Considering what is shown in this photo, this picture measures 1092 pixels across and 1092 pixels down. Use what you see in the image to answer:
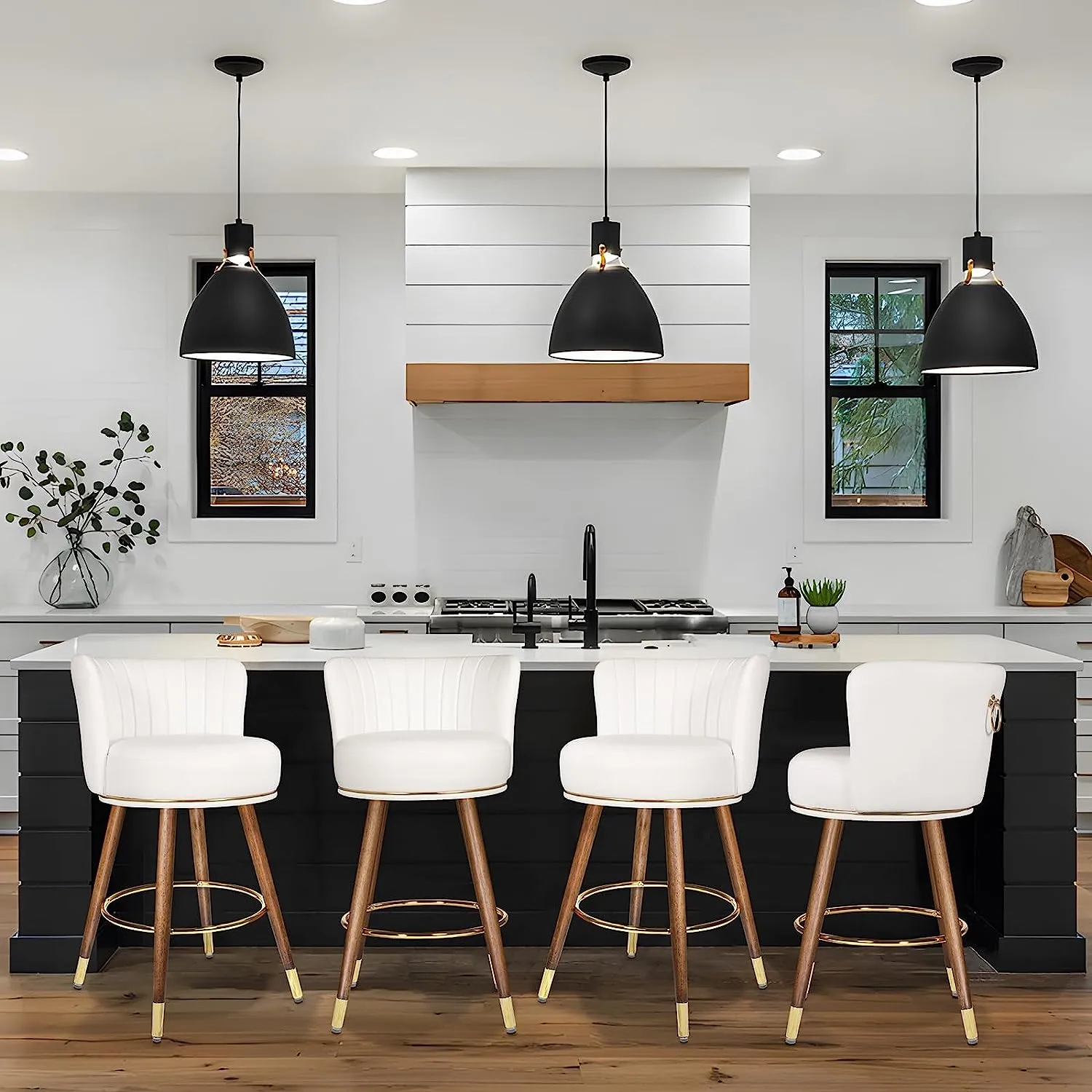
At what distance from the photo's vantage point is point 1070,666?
365cm

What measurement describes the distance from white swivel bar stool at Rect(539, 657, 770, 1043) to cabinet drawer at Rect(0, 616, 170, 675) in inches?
99.9

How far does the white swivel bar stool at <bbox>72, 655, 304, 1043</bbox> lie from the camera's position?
10.4 feet

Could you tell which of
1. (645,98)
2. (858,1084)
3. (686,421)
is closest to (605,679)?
(858,1084)

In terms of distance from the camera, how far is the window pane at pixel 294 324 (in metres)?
6.06

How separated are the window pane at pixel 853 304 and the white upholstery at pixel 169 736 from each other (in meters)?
3.65

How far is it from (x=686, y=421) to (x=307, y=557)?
1.83m

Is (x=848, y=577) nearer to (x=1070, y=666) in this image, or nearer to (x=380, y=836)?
(x=1070, y=666)

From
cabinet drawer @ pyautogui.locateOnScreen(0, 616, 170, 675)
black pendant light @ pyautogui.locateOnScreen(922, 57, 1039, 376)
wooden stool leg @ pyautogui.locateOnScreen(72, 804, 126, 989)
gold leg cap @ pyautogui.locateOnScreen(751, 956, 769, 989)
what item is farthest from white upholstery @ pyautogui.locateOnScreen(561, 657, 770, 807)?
cabinet drawer @ pyautogui.locateOnScreen(0, 616, 170, 675)

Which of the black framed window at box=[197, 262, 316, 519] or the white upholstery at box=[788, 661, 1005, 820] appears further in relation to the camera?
the black framed window at box=[197, 262, 316, 519]

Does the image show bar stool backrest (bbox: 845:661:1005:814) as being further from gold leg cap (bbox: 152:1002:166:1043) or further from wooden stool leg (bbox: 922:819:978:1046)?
Result: gold leg cap (bbox: 152:1002:166:1043)

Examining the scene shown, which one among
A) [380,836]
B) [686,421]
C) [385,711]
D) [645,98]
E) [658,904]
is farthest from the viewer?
[686,421]

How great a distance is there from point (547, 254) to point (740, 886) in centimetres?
297

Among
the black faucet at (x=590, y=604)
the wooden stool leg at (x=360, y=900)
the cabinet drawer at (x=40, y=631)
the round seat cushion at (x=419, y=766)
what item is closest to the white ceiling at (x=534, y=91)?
the black faucet at (x=590, y=604)

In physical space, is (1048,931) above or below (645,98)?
below
